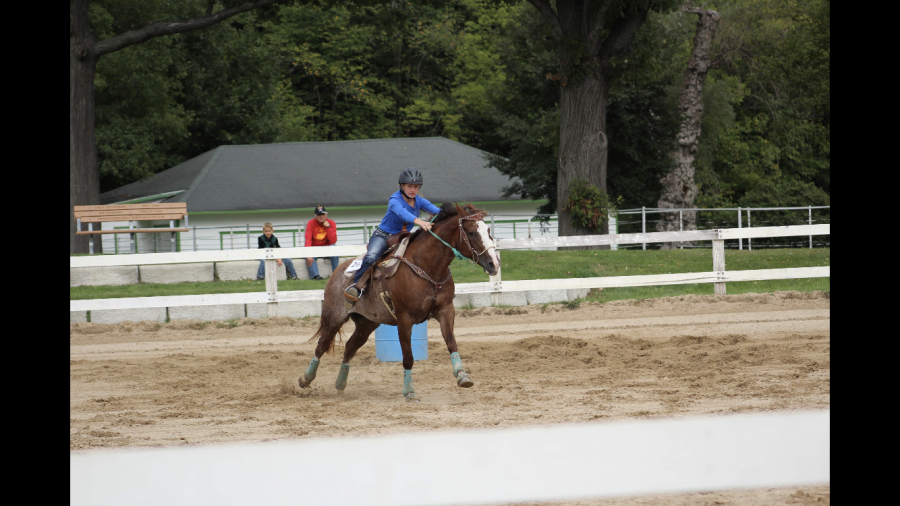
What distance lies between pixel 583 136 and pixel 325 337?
1584cm

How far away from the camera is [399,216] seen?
29.8 feet

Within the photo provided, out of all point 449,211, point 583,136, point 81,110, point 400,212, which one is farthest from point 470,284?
point 81,110

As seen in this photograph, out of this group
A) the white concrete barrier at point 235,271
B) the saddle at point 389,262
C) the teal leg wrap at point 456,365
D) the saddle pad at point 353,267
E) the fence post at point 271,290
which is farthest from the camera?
the white concrete barrier at point 235,271

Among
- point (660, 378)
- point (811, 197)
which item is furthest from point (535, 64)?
point (660, 378)

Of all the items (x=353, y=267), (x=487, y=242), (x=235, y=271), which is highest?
(x=487, y=242)

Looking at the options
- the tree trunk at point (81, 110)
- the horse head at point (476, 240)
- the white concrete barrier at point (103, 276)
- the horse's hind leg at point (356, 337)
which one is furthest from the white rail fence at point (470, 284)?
the tree trunk at point (81, 110)

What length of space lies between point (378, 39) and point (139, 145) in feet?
68.9

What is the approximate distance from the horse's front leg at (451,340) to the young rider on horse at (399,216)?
0.88 metres

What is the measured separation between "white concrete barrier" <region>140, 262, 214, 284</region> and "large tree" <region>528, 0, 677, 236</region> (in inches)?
394

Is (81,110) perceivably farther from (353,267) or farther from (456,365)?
(456,365)

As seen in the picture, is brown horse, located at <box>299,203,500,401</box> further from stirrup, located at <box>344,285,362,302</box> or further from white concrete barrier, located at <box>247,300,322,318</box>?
white concrete barrier, located at <box>247,300,322,318</box>

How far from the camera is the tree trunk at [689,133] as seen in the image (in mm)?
35062

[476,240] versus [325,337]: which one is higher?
[476,240]

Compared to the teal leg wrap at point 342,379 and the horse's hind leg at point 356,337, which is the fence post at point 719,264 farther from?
the teal leg wrap at point 342,379
